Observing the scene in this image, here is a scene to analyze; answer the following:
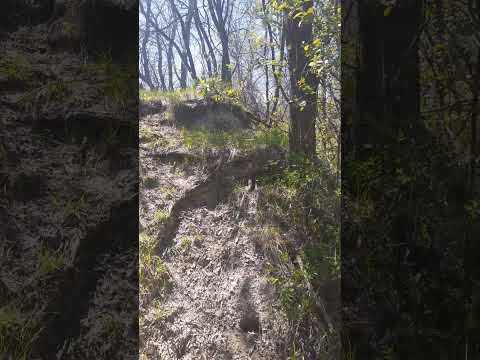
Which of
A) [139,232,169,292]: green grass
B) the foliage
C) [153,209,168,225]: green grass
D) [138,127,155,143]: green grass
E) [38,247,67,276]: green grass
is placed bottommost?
[139,232,169,292]: green grass

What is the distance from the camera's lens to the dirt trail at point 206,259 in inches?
102

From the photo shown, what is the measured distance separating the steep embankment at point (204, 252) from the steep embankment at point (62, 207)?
1.78m

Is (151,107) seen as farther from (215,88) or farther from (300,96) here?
(300,96)

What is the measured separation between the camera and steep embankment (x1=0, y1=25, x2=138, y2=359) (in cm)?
101

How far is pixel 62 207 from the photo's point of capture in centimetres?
104

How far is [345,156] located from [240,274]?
214cm

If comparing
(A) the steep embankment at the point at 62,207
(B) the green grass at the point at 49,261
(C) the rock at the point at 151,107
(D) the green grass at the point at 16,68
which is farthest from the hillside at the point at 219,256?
(D) the green grass at the point at 16,68

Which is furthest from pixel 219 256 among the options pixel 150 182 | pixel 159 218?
pixel 150 182

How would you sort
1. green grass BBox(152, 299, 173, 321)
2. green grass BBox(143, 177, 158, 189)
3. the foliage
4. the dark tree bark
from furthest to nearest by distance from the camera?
the foliage
green grass BBox(143, 177, 158, 189)
the dark tree bark
green grass BBox(152, 299, 173, 321)

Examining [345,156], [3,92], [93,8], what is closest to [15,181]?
[3,92]

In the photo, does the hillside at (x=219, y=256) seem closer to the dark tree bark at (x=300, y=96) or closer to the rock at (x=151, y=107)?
the dark tree bark at (x=300, y=96)

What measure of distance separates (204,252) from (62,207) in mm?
2327

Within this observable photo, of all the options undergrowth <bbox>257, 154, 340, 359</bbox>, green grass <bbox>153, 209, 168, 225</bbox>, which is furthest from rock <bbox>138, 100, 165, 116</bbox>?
undergrowth <bbox>257, 154, 340, 359</bbox>

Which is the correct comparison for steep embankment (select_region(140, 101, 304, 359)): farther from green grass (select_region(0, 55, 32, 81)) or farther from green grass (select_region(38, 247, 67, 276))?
green grass (select_region(0, 55, 32, 81))
